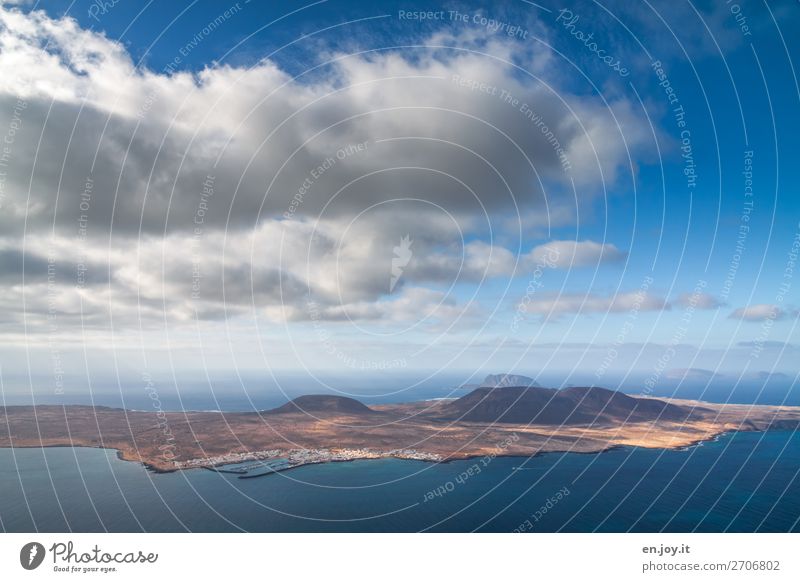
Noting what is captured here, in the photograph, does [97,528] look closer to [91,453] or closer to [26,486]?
[26,486]

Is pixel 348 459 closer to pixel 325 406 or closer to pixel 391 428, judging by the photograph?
pixel 391 428

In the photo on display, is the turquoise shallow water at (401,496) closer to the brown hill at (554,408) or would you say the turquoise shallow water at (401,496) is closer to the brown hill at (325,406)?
the brown hill at (554,408)

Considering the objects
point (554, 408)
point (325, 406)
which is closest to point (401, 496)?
point (325, 406)
